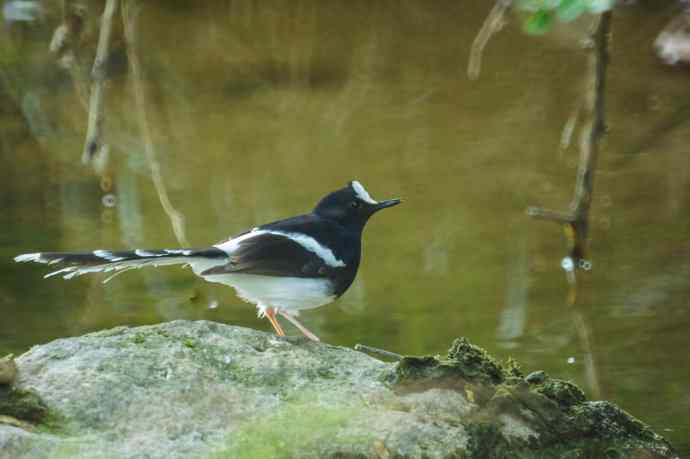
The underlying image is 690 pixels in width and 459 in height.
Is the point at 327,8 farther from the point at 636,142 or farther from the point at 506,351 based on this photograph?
the point at 506,351

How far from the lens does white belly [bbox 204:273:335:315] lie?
550 centimetres

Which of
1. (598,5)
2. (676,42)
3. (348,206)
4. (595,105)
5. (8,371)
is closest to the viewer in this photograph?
(8,371)

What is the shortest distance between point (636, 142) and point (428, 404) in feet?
21.0

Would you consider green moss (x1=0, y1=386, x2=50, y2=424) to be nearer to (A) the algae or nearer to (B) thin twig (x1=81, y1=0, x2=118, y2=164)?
(A) the algae

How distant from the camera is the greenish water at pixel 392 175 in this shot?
7402 millimetres

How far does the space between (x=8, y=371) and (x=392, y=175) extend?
5.73 metres

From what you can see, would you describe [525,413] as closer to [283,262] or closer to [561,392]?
[561,392]

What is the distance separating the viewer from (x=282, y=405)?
4398 millimetres

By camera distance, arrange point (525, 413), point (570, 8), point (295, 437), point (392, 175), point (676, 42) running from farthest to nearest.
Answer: point (676, 42) → point (392, 175) → point (570, 8) → point (525, 413) → point (295, 437)

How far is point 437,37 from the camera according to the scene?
13102 millimetres

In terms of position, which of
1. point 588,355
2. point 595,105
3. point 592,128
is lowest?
point 588,355

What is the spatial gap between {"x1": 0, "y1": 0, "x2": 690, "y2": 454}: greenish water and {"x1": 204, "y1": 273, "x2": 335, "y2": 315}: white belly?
5.02 ft

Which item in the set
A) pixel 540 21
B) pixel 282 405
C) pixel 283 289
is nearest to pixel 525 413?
pixel 282 405

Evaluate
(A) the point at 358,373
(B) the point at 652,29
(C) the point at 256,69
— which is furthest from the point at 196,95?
(A) the point at 358,373
